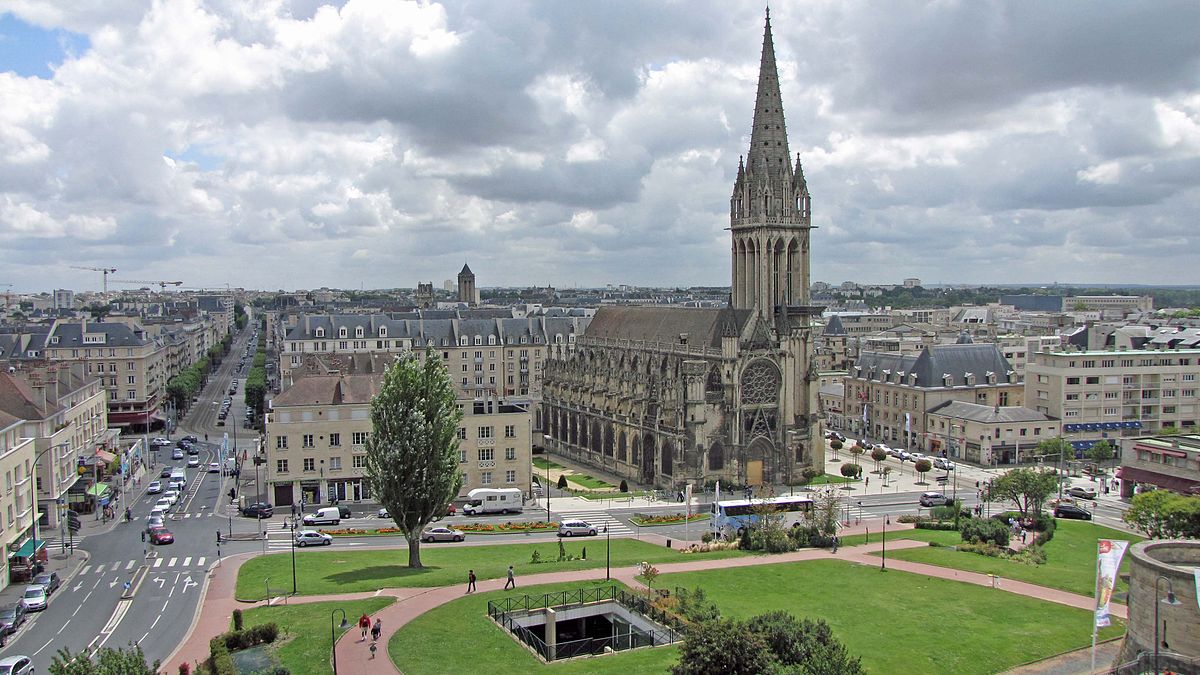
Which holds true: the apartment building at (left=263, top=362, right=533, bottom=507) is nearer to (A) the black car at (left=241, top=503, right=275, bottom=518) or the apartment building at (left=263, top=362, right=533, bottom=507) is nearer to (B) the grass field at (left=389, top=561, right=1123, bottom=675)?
(A) the black car at (left=241, top=503, right=275, bottom=518)

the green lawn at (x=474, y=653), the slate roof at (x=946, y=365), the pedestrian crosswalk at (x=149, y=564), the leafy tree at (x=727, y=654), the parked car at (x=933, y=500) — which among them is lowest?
the parked car at (x=933, y=500)

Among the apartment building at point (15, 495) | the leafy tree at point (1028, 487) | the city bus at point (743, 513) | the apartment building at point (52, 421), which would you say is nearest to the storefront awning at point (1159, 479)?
the leafy tree at point (1028, 487)

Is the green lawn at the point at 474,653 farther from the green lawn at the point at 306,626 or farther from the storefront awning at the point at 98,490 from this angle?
the storefront awning at the point at 98,490

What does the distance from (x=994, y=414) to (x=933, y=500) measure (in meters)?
27.0

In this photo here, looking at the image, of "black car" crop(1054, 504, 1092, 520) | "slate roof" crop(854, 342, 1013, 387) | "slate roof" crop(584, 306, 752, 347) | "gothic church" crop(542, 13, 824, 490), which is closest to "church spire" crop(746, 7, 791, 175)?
"gothic church" crop(542, 13, 824, 490)

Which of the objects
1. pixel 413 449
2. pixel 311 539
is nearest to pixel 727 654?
pixel 413 449

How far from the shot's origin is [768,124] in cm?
9875

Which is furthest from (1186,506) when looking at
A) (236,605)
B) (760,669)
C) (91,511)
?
(91,511)

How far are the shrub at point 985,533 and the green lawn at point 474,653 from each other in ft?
110

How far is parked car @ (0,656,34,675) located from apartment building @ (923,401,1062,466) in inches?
3645

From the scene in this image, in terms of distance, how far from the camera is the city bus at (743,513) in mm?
72312

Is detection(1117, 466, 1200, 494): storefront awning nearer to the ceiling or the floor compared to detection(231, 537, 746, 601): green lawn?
nearer to the ceiling

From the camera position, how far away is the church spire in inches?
3863

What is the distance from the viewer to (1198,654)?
3609cm
